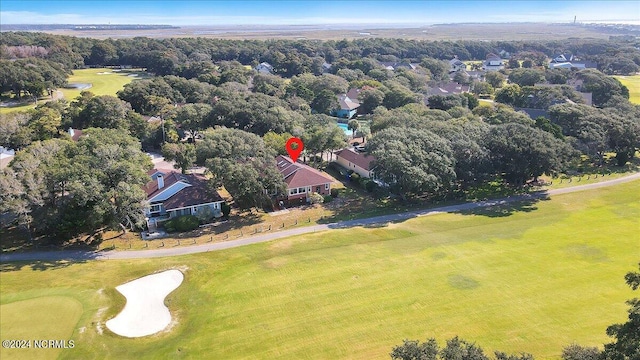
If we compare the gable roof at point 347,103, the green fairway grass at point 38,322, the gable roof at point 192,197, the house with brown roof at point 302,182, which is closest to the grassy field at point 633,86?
the gable roof at point 347,103

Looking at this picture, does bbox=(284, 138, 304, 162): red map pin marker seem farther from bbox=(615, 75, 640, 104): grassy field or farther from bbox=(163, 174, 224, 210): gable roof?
bbox=(615, 75, 640, 104): grassy field

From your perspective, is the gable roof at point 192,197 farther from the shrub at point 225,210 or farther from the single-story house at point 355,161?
the single-story house at point 355,161

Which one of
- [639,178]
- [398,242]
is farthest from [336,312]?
[639,178]

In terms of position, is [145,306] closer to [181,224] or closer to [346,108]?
[181,224]

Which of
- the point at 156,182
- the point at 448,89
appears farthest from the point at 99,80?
the point at 448,89

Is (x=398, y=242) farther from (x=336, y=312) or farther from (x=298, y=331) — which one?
(x=298, y=331)
